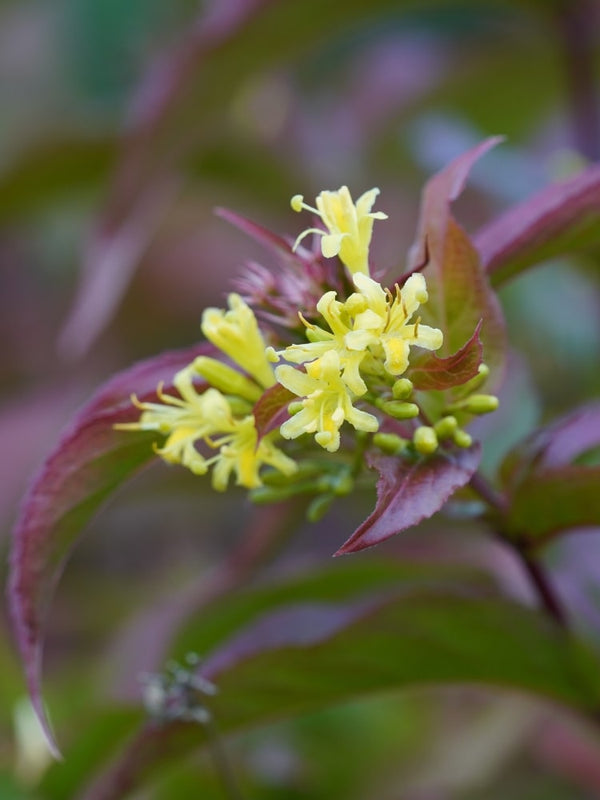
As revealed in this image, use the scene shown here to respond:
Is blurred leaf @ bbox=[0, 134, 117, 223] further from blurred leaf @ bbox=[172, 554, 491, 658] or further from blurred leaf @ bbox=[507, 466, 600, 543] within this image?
blurred leaf @ bbox=[507, 466, 600, 543]

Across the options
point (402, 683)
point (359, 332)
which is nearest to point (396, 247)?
point (402, 683)

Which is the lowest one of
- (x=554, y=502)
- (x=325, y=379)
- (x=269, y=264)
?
(x=269, y=264)

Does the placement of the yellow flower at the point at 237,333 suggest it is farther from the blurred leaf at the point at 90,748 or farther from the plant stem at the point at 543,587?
the blurred leaf at the point at 90,748

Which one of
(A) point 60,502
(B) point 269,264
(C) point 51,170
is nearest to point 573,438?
(A) point 60,502

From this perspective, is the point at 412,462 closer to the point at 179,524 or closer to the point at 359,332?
the point at 359,332

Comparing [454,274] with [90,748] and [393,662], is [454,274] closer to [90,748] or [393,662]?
[393,662]

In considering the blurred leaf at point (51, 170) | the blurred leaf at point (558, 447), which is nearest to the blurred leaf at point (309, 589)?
the blurred leaf at point (558, 447)

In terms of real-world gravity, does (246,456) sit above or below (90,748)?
above
